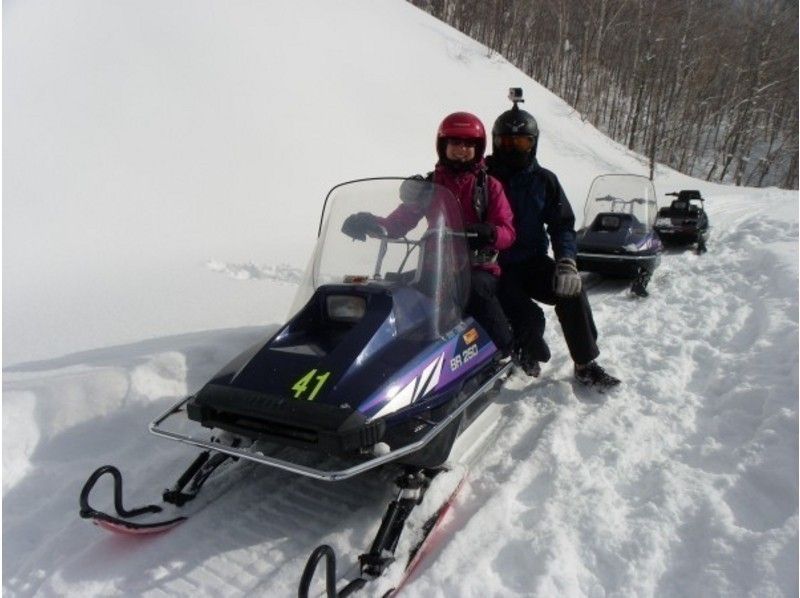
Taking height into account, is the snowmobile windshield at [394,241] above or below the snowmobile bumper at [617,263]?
above

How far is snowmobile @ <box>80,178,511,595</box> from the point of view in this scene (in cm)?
200

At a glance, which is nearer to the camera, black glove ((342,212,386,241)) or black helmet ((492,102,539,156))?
black glove ((342,212,386,241))

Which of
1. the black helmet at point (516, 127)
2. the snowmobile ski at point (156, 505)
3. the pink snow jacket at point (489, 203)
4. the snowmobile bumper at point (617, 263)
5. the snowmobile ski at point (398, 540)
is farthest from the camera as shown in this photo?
the snowmobile bumper at point (617, 263)

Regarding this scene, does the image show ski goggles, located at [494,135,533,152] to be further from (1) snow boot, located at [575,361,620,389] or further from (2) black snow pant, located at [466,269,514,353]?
(1) snow boot, located at [575,361,620,389]

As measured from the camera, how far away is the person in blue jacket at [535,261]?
332cm

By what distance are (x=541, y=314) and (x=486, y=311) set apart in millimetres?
542

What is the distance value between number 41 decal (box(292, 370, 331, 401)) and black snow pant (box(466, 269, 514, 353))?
104 cm

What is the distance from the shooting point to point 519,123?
3539 mm

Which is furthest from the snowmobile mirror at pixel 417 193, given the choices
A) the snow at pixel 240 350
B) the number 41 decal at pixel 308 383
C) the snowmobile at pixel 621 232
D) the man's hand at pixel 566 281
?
the snowmobile at pixel 621 232

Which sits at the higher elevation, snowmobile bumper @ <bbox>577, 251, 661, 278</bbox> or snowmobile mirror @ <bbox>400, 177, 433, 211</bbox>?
snowmobile mirror @ <bbox>400, 177, 433, 211</bbox>

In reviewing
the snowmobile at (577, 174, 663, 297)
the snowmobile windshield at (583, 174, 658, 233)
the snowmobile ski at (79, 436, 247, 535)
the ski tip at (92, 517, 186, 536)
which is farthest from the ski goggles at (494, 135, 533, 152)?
the snowmobile windshield at (583, 174, 658, 233)

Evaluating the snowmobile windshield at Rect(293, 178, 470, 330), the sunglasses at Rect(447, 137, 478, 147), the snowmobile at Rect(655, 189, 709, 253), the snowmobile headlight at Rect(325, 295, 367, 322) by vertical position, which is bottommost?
the snowmobile at Rect(655, 189, 709, 253)

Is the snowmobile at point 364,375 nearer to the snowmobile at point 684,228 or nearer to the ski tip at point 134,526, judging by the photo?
the ski tip at point 134,526

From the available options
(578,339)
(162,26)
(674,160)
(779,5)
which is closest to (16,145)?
(162,26)
